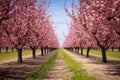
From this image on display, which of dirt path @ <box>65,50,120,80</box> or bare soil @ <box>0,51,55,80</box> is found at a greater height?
bare soil @ <box>0,51,55,80</box>

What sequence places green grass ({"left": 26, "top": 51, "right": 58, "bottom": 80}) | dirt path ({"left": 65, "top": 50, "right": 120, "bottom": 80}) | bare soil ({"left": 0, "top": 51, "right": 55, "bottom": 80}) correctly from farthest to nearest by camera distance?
bare soil ({"left": 0, "top": 51, "right": 55, "bottom": 80}) → green grass ({"left": 26, "top": 51, "right": 58, "bottom": 80}) → dirt path ({"left": 65, "top": 50, "right": 120, "bottom": 80})

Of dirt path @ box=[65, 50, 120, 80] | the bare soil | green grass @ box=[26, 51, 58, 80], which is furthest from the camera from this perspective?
the bare soil

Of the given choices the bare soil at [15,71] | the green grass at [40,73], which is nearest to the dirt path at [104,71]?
the green grass at [40,73]

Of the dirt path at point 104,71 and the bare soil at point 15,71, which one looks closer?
the dirt path at point 104,71

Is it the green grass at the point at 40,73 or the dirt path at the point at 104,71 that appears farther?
the green grass at the point at 40,73

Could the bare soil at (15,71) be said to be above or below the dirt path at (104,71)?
above

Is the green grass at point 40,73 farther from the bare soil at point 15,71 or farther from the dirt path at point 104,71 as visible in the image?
the dirt path at point 104,71

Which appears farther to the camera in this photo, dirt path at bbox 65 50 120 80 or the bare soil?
the bare soil

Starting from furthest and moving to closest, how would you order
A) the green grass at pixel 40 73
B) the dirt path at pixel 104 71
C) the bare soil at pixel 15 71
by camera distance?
the bare soil at pixel 15 71, the green grass at pixel 40 73, the dirt path at pixel 104 71

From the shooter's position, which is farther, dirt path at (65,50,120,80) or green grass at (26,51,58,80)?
green grass at (26,51,58,80)

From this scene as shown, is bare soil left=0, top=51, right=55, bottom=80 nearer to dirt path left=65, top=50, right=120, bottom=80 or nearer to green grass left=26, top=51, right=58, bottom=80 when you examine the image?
green grass left=26, top=51, right=58, bottom=80

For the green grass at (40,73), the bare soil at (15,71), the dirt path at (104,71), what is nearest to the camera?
the dirt path at (104,71)

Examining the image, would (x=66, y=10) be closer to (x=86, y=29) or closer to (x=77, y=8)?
(x=77, y=8)

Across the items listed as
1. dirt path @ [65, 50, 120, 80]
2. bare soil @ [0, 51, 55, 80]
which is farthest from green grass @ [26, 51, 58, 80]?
dirt path @ [65, 50, 120, 80]
